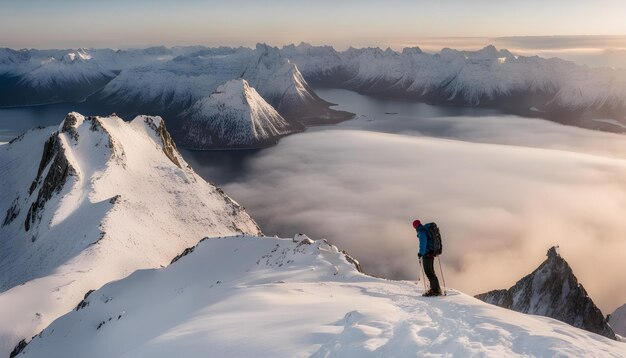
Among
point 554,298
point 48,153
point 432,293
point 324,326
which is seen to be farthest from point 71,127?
point 554,298

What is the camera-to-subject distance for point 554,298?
207ft

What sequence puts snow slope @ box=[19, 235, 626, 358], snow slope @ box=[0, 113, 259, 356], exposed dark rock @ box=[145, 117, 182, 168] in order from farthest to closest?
exposed dark rock @ box=[145, 117, 182, 168], snow slope @ box=[0, 113, 259, 356], snow slope @ box=[19, 235, 626, 358]

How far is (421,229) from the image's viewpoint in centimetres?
2458

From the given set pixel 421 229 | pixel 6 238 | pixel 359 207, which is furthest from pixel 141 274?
pixel 359 207

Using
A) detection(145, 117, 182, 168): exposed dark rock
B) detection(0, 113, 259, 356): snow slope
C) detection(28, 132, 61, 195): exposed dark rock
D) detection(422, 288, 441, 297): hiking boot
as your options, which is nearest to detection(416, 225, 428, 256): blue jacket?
detection(422, 288, 441, 297): hiking boot

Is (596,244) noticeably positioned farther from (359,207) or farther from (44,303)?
(44,303)

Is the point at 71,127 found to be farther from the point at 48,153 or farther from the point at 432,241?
the point at 432,241

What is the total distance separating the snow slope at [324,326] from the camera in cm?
1472

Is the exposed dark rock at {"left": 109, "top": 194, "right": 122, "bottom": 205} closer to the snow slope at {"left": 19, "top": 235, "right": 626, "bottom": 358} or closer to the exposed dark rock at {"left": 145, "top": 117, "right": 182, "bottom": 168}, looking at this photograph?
the exposed dark rock at {"left": 145, "top": 117, "right": 182, "bottom": 168}

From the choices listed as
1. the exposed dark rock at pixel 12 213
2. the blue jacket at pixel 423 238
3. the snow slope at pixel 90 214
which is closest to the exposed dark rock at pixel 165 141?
the snow slope at pixel 90 214

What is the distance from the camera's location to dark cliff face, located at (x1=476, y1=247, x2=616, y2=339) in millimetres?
60969

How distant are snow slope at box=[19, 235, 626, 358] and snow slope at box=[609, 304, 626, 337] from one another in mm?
67527

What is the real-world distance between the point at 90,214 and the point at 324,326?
79657 mm

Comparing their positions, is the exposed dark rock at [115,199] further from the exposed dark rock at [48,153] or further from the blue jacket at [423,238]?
the blue jacket at [423,238]
